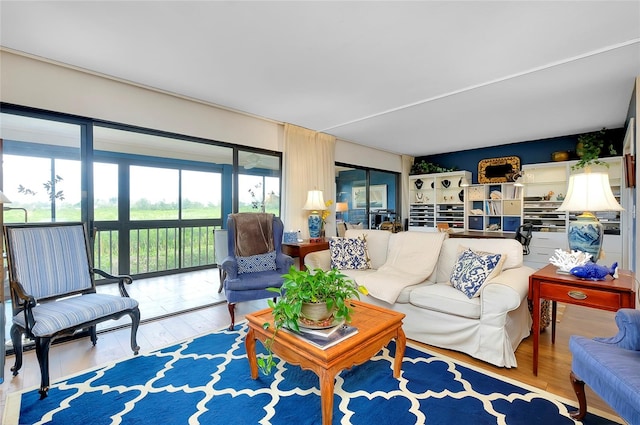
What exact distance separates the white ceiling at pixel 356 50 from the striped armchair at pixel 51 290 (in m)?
1.51

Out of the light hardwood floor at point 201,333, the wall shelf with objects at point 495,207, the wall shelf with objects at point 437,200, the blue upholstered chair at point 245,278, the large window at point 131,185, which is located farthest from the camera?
the wall shelf with objects at point 437,200

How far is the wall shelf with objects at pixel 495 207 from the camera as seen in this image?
18.7 ft

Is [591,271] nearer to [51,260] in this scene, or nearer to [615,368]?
[615,368]

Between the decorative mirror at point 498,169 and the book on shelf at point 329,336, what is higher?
the decorative mirror at point 498,169

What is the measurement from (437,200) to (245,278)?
5.04 meters

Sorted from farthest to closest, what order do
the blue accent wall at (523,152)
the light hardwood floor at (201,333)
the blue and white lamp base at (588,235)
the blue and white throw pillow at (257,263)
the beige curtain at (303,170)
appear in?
the blue accent wall at (523,152) < the beige curtain at (303,170) < the blue and white throw pillow at (257,263) < the blue and white lamp base at (588,235) < the light hardwood floor at (201,333)

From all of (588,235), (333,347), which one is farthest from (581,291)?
(333,347)

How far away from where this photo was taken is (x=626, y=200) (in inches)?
176

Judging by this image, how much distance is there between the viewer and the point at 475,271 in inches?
92.9

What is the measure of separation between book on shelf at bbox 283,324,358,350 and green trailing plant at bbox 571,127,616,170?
524cm

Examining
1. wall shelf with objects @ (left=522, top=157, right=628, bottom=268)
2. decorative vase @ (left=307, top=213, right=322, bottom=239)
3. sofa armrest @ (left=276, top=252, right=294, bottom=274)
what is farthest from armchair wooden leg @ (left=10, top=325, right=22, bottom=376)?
wall shelf with objects @ (left=522, top=157, right=628, bottom=268)

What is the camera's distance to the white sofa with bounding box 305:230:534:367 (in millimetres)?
2104

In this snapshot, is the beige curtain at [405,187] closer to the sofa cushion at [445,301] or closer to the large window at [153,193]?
the sofa cushion at [445,301]

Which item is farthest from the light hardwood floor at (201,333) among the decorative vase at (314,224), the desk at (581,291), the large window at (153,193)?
the large window at (153,193)
